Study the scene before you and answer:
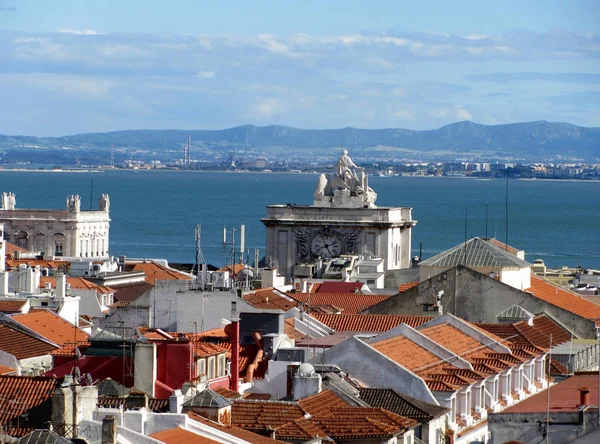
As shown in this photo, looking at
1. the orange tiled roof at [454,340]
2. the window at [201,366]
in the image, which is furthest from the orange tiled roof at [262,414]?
the orange tiled roof at [454,340]

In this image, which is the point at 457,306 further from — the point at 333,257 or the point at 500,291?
the point at 333,257

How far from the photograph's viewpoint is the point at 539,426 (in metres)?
23.1

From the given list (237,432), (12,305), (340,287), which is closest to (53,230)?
(340,287)

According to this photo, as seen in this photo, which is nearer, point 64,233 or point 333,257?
point 333,257

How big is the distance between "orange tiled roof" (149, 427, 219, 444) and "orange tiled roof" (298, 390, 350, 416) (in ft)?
12.9

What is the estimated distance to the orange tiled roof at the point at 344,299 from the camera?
161 ft

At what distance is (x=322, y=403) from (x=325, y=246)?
53.0m

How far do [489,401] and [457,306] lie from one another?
39.1 ft

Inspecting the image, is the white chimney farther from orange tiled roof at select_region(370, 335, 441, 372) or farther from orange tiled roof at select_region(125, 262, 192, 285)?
orange tiled roof at select_region(125, 262, 192, 285)

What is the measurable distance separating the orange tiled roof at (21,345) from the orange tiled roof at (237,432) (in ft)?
38.0

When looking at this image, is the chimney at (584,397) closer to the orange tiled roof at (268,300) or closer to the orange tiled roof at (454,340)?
the orange tiled roof at (454,340)

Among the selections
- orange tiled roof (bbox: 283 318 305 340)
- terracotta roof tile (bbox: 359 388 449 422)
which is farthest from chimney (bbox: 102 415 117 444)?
orange tiled roof (bbox: 283 318 305 340)

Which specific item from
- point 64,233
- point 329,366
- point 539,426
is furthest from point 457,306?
point 64,233

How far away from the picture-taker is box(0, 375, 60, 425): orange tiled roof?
23.5 metres
